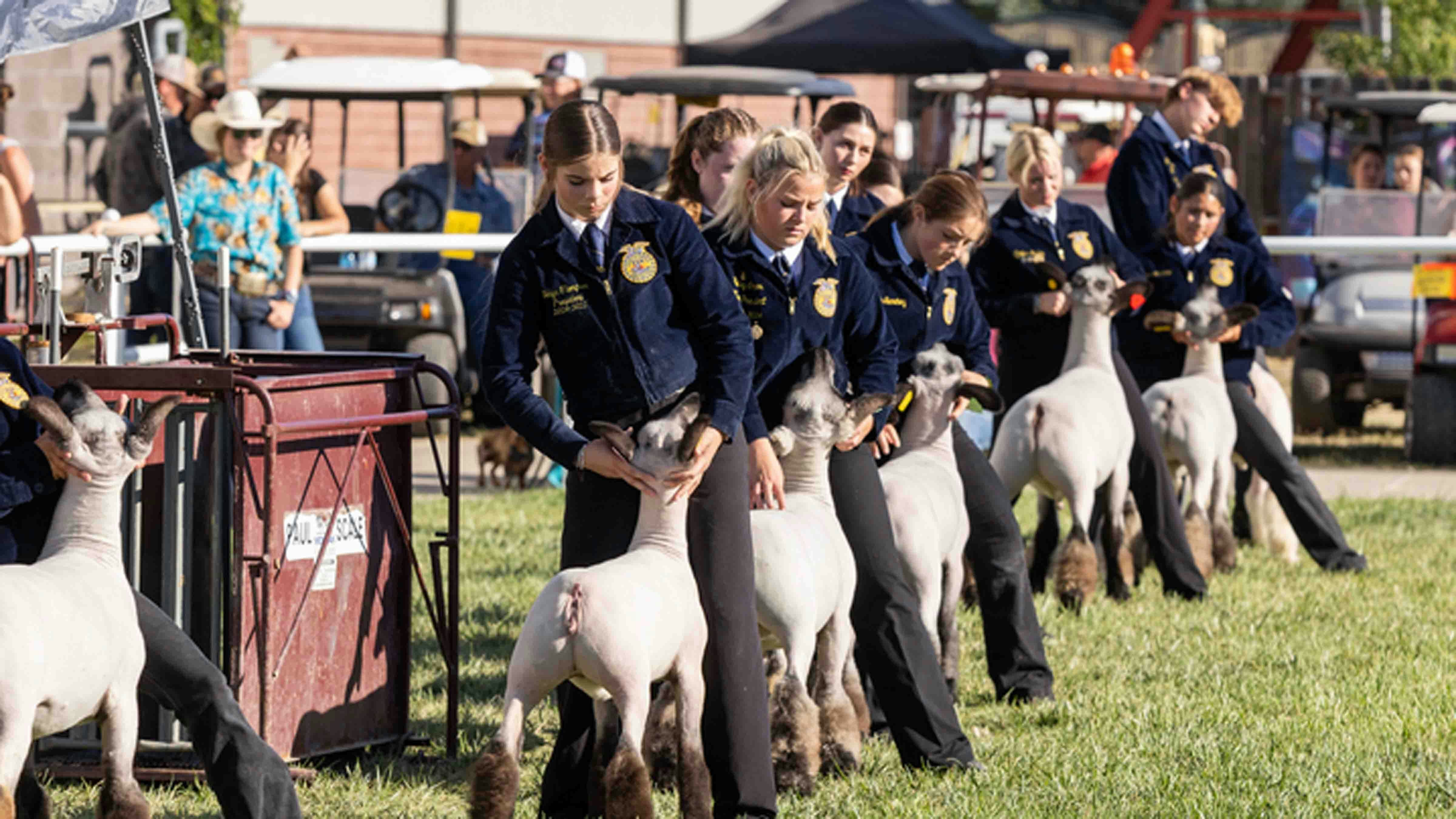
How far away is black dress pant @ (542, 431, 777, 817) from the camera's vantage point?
486 centimetres

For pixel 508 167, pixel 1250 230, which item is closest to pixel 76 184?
pixel 508 167

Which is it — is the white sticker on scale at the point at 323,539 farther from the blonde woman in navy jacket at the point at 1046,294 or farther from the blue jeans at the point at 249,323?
the blue jeans at the point at 249,323

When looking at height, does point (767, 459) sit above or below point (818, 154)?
below

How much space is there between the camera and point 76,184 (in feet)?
75.9

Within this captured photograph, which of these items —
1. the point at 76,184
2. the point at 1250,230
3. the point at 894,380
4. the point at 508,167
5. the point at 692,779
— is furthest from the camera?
the point at 76,184

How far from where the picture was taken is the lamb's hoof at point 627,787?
4.45 meters

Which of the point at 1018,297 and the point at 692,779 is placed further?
the point at 1018,297

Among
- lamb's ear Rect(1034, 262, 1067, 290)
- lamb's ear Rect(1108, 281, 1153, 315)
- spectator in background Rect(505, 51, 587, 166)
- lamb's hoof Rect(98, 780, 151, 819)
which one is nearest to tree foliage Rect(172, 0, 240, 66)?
spectator in background Rect(505, 51, 587, 166)

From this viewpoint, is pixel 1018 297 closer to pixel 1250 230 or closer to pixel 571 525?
pixel 1250 230

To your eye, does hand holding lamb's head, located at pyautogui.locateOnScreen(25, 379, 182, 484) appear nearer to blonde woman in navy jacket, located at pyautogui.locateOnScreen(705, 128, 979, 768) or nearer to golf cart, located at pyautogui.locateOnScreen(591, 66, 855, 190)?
blonde woman in navy jacket, located at pyautogui.locateOnScreen(705, 128, 979, 768)

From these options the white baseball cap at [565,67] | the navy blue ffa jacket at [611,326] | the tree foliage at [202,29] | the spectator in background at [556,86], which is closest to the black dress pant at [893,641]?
the navy blue ffa jacket at [611,326]

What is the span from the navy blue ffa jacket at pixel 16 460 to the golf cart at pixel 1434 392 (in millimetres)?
9495

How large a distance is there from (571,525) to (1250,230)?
200 inches

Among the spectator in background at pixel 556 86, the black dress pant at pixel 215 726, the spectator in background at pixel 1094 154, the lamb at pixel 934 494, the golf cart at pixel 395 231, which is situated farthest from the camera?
the spectator in background at pixel 1094 154
